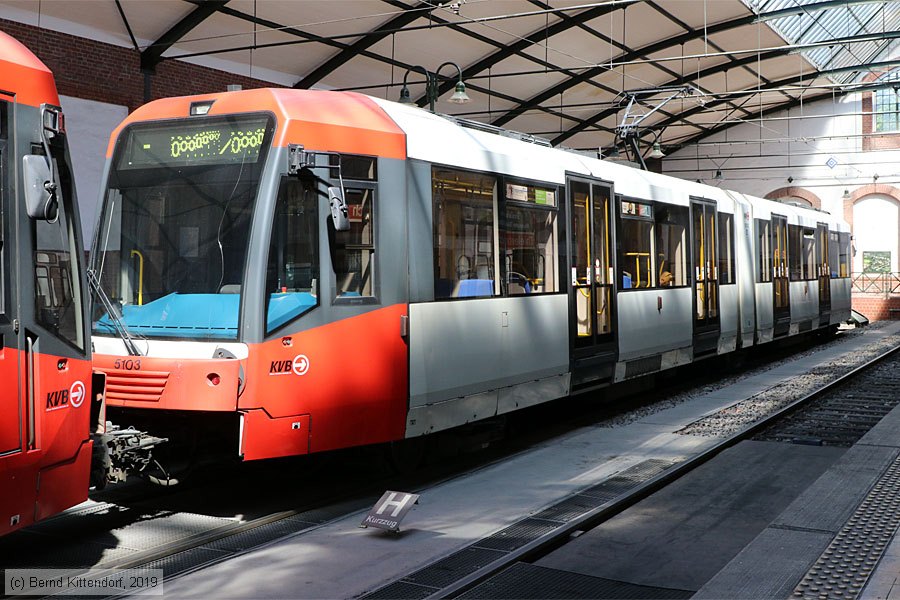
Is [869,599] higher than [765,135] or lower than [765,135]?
lower

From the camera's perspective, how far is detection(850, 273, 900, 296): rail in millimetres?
41625

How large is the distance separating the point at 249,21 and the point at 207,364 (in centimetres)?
1532

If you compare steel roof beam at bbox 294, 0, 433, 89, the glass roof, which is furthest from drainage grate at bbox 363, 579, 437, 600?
the glass roof

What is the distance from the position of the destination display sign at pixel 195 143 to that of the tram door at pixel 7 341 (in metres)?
2.23

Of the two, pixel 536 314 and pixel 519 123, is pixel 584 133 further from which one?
pixel 536 314

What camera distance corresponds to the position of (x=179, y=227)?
729cm

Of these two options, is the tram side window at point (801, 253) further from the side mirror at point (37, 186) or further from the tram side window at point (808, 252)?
the side mirror at point (37, 186)

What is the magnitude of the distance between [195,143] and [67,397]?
2.58 metres

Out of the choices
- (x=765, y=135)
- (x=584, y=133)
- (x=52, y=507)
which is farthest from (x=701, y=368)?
(x=765, y=135)

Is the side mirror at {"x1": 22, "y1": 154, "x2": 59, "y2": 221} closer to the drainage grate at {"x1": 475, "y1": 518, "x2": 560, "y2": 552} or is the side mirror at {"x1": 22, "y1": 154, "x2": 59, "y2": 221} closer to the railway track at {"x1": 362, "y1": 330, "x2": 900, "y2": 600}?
the railway track at {"x1": 362, "y1": 330, "x2": 900, "y2": 600}

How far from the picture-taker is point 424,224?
8.13m

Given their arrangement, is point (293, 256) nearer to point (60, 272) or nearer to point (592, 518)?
point (60, 272)

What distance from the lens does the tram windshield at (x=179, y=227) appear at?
7066 mm

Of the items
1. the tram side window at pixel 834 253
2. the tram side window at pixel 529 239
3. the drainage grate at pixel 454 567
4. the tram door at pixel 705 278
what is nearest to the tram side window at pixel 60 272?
the drainage grate at pixel 454 567
